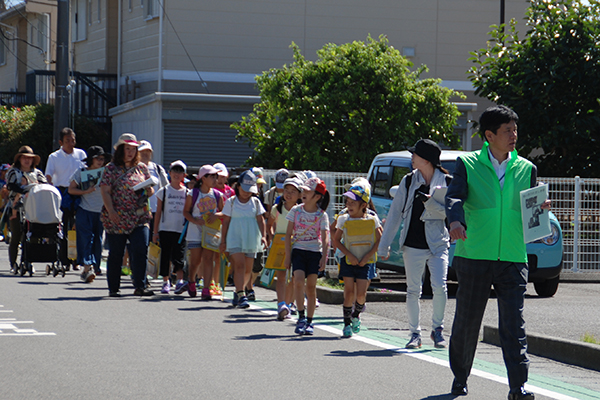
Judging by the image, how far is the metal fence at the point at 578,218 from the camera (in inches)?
653

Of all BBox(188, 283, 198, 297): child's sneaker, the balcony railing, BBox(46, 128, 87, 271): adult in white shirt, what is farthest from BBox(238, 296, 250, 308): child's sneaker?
the balcony railing

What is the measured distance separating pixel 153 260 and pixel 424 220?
497cm

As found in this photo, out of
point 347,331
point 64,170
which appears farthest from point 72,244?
point 347,331

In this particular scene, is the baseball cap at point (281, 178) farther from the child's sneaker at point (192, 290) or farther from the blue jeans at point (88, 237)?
the blue jeans at point (88, 237)

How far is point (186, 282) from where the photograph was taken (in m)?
12.7

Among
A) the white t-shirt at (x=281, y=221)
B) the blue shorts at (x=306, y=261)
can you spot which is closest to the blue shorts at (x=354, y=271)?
the blue shorts at (x=306, y=261)

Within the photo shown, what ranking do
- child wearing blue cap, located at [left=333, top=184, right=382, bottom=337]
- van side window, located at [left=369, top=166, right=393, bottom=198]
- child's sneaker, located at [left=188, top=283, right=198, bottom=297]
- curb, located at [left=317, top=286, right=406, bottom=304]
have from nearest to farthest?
child wearing blue cap, located at [left=333, top=184, right=382, bottom=337] < curb, located at [left=317, top=286, right=406, bottom=304] < child's sneaker, located at [left=188, top=283, right=198, bottom=297] < van side window, located at [left=369, top=166, right=393, bottom=198]

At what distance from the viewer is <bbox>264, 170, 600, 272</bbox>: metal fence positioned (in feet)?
54.4

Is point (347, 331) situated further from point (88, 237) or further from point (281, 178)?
point (88, 237)

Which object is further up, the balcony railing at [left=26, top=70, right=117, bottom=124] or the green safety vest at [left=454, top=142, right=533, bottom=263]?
the balcony railing at [left=26, top=70, right=117, bottom=124]

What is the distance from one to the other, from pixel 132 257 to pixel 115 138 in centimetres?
1917

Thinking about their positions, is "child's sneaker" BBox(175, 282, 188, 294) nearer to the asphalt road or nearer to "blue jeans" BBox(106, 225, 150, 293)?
"blue jeans" BBox(106, 225, 150, 293)

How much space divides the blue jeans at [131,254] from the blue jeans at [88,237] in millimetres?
1645

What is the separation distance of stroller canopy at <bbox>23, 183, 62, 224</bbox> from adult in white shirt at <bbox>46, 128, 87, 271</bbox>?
0.34 meters
